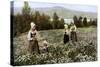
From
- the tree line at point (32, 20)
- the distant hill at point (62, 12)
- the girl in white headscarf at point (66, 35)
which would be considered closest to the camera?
the tree line at point (32, 20)

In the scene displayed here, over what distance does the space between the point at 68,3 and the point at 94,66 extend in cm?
89

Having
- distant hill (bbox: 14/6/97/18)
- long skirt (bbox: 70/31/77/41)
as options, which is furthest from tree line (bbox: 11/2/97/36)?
long skirt (bbox: 70/31/77/41)

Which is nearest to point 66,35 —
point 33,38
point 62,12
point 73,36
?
point 73,36

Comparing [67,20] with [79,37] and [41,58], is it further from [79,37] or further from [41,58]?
[41,58]

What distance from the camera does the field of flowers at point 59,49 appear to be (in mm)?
2141

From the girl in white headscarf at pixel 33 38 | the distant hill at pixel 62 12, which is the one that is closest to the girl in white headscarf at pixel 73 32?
the distant hill at pixel 62 12

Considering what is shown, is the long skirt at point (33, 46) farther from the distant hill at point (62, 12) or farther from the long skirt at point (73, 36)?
the long skirt at point (73, 36)

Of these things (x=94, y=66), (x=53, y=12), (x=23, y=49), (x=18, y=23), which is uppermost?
(x=53, y=12)

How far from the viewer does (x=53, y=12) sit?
228cm

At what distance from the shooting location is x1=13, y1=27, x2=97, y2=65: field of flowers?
2141 mm

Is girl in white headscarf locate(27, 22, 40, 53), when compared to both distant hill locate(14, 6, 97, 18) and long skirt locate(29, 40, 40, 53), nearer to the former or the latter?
long skirt locate(29, 40, 40, 53)
